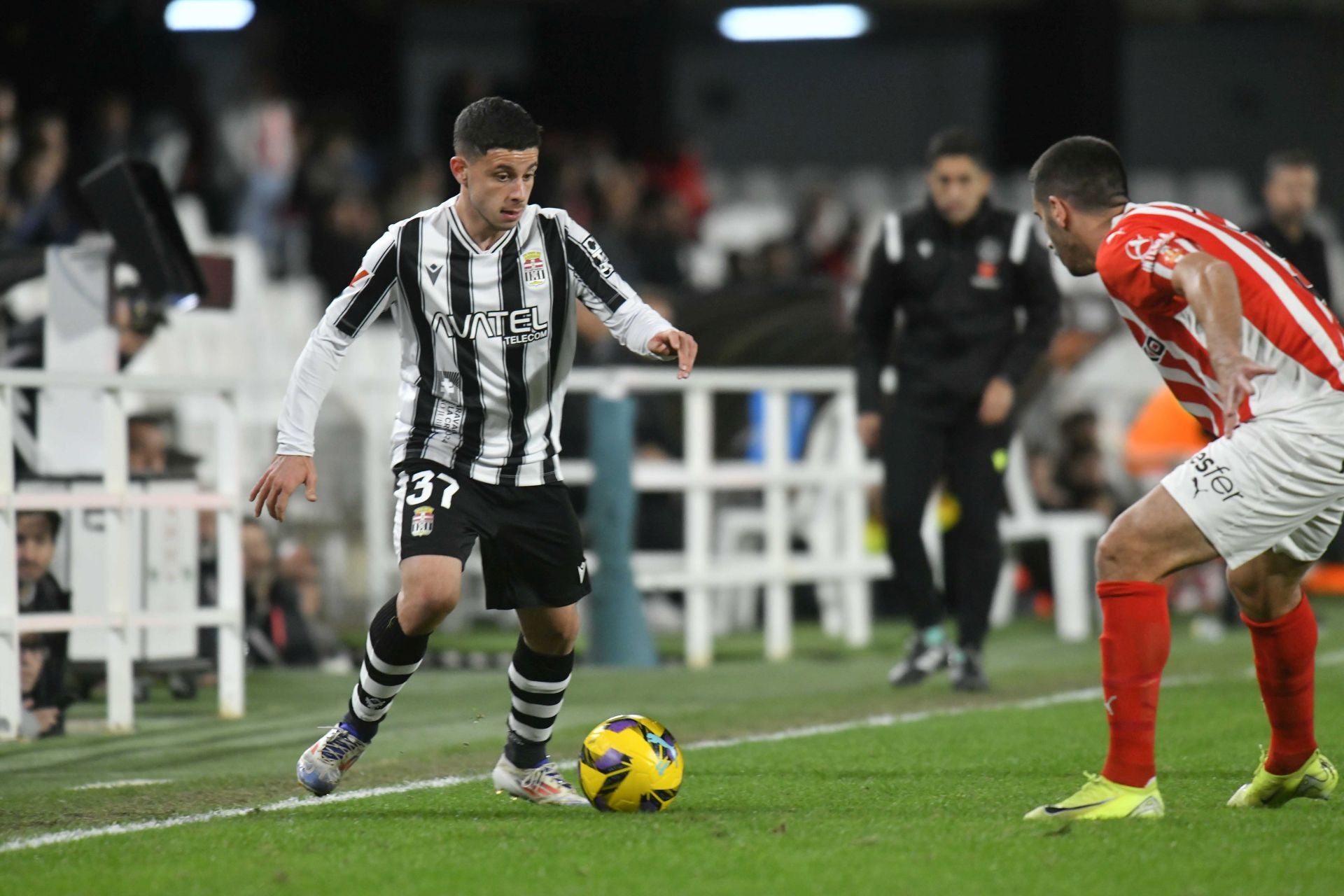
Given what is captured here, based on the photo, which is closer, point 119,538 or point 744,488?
point 119,538

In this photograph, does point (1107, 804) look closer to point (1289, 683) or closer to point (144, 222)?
point (1289, 683)

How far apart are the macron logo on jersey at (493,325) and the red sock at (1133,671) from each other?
1664 mm

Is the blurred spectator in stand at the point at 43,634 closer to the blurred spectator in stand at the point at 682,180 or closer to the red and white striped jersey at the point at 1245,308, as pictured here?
the red and white striped jersey at the point at 1245,308

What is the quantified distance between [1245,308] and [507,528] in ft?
6.47

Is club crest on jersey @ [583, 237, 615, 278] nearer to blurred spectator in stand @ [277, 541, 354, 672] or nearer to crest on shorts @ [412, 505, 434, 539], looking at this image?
crest on shorts @ [412, 505, 434, 539]

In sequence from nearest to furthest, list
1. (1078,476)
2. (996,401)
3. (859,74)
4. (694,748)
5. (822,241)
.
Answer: (694,748) < (996,401) < (1078,476) < (822,241) < (859,74)

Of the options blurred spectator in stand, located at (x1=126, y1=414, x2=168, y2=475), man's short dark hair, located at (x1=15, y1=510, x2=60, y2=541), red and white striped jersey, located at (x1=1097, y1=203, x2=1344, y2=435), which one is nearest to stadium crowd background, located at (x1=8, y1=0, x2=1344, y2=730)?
blurred spectator in stand, located at (x1=126, y1=414, x2=168, y2=475)

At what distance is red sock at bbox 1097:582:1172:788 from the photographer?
4.94m

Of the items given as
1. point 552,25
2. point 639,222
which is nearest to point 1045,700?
point 639,222

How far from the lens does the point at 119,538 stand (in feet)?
25.2

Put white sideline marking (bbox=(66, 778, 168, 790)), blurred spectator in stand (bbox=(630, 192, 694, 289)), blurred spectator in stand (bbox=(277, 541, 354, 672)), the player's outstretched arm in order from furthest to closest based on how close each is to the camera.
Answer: blurred spectator in stand (bbox=(630, 192, 694, 289)), blurred spectator in stand (bbox=(277, 541, 354, 672)), white sideline marking (bbox=(66, 778, 168, 790)), the player's outstretched arm

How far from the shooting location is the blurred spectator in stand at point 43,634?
7.50 metres

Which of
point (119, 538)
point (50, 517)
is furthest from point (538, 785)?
point (50, 517)

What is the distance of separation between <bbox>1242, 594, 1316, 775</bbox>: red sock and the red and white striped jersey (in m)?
0.65
